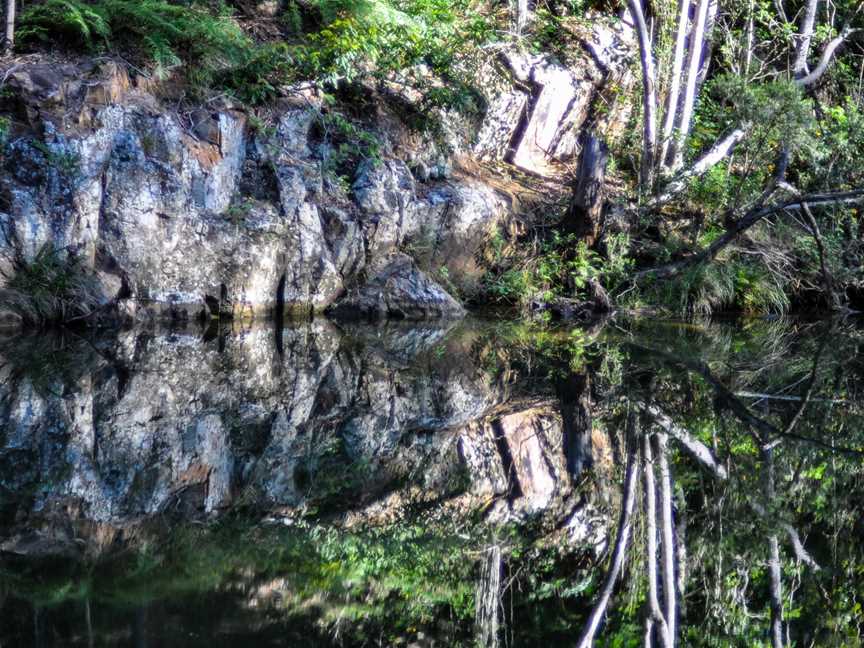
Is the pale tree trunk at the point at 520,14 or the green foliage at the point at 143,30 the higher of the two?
the pale tree trunk at the point at 520,14

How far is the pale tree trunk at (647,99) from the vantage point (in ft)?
38.5

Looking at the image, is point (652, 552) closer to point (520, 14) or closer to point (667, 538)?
point (667, 538)

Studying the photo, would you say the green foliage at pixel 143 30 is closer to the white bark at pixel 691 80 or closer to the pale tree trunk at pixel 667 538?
the white bark at pixel 691 80

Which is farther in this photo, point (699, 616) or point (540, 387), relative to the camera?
point (540, 387)

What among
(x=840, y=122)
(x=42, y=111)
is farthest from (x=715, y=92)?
(x=42, y=111)

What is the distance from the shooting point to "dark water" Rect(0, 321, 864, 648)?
8.02ft

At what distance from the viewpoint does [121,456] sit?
396 centimetres

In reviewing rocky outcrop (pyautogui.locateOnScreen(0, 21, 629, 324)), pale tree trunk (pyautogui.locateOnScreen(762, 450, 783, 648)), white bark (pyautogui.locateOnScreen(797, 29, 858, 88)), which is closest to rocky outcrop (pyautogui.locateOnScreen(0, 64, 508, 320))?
rocky outcrop (pyautogui.locateOnScreen(0, 21, 629, 324))

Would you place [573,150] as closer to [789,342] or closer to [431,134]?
[431,134]

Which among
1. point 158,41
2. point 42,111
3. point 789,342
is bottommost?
point 789,342

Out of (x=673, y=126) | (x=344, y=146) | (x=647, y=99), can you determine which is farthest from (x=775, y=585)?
(x=673, y=126)

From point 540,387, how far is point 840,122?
10113mm

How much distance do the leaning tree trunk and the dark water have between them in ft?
19.7

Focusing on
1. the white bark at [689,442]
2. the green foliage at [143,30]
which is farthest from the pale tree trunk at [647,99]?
the white bark at [689,442]
